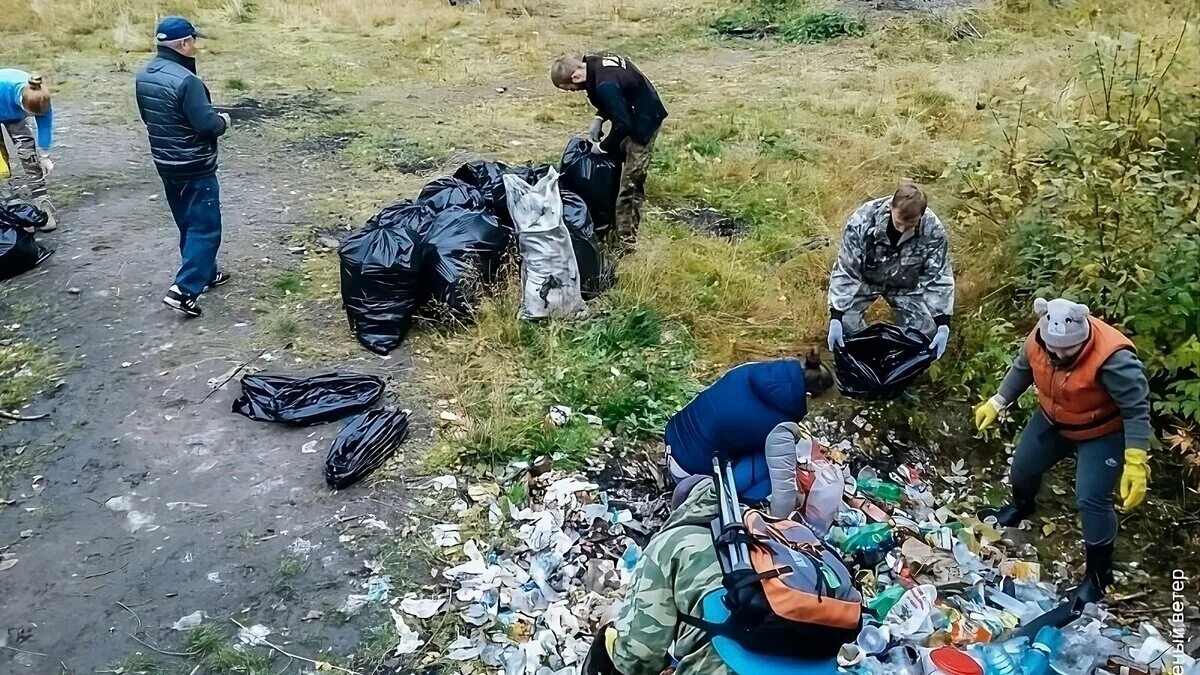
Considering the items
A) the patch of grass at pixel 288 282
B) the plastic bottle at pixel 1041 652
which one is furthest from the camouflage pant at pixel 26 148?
the plastic bottle at pixel 1041 652

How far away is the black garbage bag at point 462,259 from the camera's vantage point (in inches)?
196

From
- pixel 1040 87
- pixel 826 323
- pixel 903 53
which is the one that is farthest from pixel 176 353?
pixel 903 53

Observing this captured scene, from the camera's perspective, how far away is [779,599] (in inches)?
74.8

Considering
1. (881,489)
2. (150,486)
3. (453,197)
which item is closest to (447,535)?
(150,486)

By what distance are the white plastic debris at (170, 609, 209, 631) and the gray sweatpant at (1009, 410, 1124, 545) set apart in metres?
3.39

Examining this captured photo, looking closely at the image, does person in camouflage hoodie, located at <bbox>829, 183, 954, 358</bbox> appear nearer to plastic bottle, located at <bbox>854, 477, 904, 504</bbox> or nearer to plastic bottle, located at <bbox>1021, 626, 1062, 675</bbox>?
plastic bottle, located at <bbox>854, 477, 904, 504</bbox>

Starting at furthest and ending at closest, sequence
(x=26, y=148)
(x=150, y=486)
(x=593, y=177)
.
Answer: (x=26, y=148), (x=593, y=177), (x=150, y=486)

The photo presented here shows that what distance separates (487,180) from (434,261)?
1059mm

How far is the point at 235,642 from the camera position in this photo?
10.8 ft

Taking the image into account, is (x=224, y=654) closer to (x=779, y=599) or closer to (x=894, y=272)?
(x=779, y=599)

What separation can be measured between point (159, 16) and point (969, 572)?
12303 mm

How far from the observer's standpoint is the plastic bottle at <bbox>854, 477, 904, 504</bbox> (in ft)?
14.1

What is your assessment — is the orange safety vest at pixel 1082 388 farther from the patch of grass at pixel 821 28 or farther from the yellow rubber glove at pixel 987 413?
the patch of grass at pixel 821 28

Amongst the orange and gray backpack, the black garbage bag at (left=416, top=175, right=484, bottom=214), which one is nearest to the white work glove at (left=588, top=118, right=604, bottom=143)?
the black garbage bag at (left=416, top=175, right=484, bottom=214)
